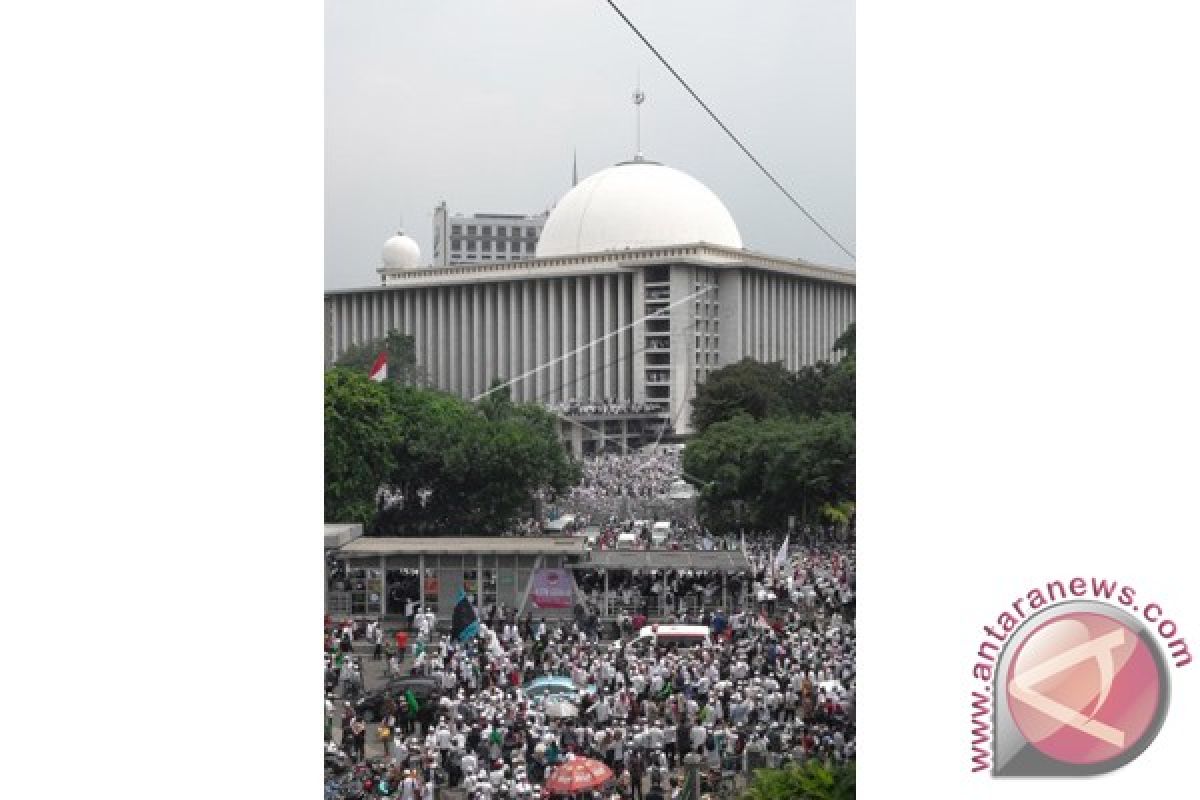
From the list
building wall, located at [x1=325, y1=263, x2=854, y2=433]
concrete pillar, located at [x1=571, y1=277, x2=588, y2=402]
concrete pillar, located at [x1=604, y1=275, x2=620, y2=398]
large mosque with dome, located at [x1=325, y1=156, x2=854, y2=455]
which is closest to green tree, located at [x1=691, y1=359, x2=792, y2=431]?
building wall, located at [x1=325, y1=263, x2=854, y2=433]

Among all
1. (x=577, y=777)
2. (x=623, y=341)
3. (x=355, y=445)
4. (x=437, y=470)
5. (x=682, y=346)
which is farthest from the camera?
(x=623, y=341)

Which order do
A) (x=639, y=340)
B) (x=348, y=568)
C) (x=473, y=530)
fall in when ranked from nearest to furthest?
(x=348, y=568) < (x=473, y=530) < (x=639, y=340)

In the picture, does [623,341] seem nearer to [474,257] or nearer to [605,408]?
[605,408]

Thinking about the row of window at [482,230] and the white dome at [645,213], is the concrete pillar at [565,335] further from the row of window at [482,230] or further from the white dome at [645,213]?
the row of window at [482,230]

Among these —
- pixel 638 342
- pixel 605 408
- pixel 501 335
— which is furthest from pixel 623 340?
pixel 501 335

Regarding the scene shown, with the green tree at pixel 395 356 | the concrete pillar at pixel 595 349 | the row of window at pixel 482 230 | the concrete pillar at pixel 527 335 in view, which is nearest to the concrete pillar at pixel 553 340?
the concrete pillar at pixel 527 335
